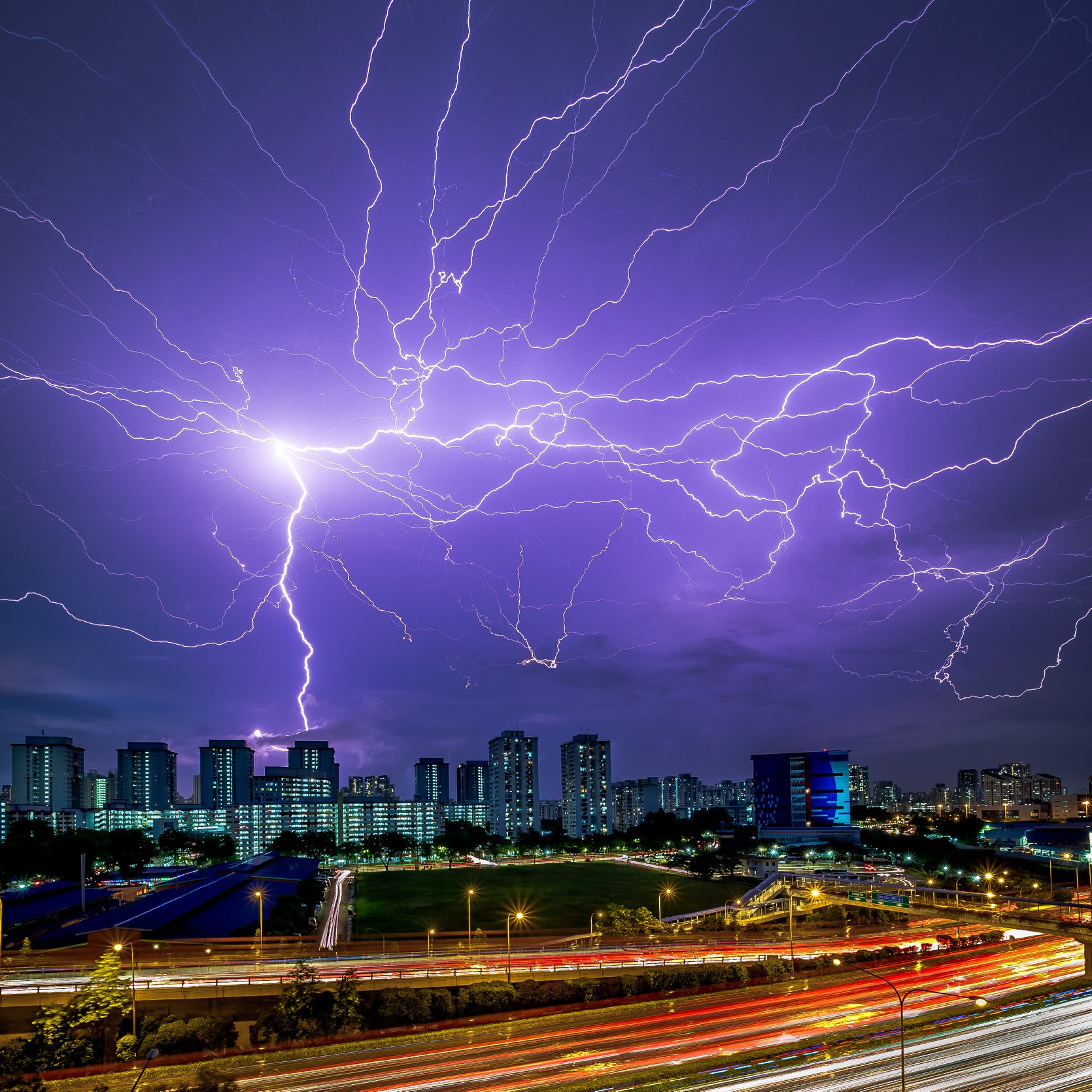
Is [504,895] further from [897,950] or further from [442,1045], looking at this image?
[442,1045]

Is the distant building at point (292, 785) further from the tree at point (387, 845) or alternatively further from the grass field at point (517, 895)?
the grass field at point (517, 895)

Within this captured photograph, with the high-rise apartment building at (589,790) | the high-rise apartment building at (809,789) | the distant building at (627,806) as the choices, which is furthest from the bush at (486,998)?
the distant building at (627,806)

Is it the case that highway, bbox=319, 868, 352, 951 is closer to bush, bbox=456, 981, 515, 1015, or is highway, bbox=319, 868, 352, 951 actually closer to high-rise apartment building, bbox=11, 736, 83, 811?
bush, bbox=456, 981, 515, 1015

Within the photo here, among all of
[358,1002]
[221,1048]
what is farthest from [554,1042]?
[221,1048]

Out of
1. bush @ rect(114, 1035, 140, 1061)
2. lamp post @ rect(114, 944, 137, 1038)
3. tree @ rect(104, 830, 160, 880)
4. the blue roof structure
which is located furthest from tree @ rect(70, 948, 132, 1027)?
tree @ rect(104, 830, 160, 880)

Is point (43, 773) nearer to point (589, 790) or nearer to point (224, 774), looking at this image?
point (224, 774)
